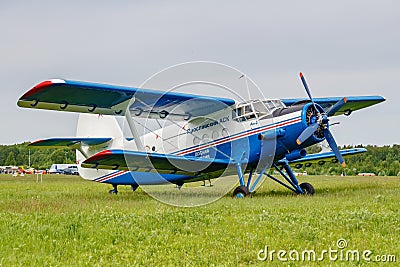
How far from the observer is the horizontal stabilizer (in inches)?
688

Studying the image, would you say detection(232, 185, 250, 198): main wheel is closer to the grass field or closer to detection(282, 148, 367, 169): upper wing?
detection(282, 148, 367, 169): upper wing

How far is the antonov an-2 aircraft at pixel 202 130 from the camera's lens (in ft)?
45.0

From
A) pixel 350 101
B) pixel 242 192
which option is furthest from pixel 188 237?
pixel 350 101

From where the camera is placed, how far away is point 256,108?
48.4 feet

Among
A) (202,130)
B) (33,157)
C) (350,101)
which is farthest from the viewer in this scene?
(33,157)

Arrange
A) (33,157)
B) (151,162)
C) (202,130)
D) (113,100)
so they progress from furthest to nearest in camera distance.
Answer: (33,157)
(202,130)
(113,100)
(151,162)

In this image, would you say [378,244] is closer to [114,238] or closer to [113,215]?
[114,238]

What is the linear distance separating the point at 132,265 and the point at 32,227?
2426 mm

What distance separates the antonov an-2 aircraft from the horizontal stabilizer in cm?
5

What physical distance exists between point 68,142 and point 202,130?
5.38 m

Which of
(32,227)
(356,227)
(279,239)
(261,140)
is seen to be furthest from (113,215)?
(261,140)

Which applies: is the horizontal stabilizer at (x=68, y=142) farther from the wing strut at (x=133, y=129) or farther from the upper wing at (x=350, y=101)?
the upper wing at (x=350, y=101)

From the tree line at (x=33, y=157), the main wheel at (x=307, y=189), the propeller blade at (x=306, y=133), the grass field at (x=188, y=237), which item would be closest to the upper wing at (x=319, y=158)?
the main wheel at (x=307, y=189)

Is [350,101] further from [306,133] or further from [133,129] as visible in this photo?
[133,129]
